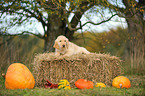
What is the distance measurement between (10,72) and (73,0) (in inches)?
150

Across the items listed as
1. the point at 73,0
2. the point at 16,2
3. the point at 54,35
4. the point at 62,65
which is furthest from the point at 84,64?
the point at 16,2

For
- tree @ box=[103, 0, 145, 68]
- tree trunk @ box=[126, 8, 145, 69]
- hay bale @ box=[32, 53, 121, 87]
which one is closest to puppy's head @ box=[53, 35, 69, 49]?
hay bale @ box=[32, 53, 121, 87]

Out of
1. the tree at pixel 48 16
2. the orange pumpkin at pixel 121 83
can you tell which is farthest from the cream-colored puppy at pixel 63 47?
the tree at pixel 48 16

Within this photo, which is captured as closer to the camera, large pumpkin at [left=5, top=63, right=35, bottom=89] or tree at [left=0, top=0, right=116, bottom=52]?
large pumpkin at [left=5, top=63, right=35, bottom=89]

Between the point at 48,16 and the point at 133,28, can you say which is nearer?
the point at 48,16

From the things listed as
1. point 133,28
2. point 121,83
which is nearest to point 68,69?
point 121,83

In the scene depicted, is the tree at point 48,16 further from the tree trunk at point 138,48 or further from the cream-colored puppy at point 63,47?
the cream-colored puppy at point 63,47

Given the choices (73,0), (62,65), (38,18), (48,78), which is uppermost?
(73,0)

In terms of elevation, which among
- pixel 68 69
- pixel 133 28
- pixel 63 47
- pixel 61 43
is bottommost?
pixel 68 69

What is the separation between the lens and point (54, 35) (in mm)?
7250

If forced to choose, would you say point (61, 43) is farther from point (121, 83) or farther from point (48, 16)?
point (48, 16)

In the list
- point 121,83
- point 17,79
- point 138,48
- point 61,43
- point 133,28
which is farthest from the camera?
point 133,28

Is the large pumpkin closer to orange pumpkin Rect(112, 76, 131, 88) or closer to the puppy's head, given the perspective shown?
the puppy's head

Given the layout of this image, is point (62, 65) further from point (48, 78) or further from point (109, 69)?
point (109, 69)
